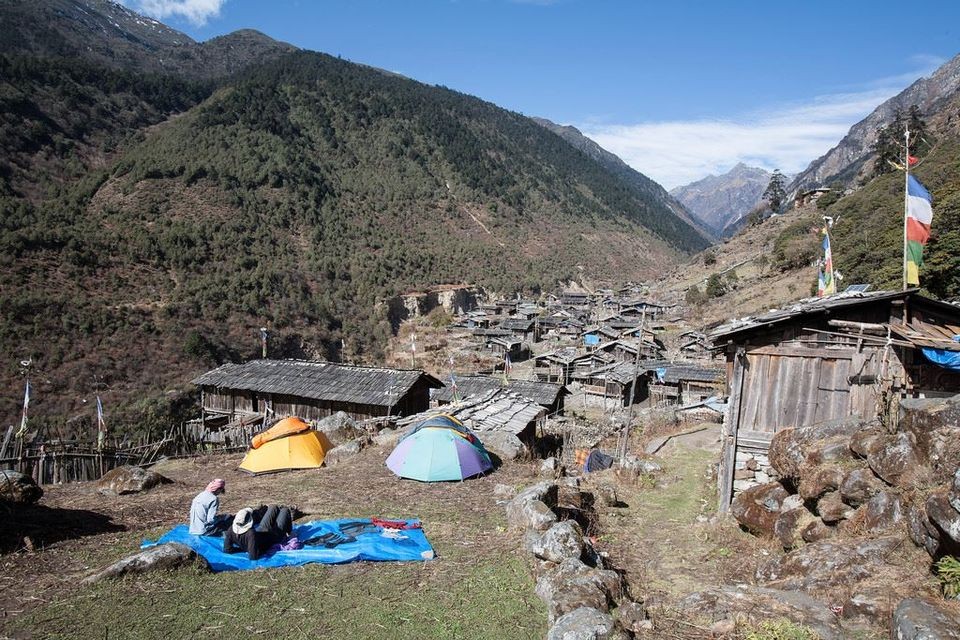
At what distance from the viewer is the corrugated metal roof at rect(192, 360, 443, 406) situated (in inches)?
814

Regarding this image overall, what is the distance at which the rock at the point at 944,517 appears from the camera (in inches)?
198

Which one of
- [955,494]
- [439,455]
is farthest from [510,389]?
[955,494]

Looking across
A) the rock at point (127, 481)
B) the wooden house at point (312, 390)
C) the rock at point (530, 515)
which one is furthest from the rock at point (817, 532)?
the wooden house at point (312, 390)

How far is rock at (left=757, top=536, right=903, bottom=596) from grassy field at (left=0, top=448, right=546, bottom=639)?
332 cm

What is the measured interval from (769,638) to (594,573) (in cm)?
215

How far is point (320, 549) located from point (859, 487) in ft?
25.6

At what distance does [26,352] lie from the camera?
34438 mm

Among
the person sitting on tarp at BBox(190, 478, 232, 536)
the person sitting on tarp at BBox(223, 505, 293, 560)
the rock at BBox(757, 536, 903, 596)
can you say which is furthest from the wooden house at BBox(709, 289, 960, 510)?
the person sitting on tarp at BBox(190, 478, 232, 536)

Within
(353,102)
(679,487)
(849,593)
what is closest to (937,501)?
(849,593)

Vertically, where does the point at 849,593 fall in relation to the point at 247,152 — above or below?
below

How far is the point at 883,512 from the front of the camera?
22.3 feet

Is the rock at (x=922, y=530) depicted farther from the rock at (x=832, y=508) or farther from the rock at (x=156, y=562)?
the rock at (x=156, y=562)

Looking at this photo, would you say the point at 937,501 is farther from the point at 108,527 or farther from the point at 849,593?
the point at 108,527

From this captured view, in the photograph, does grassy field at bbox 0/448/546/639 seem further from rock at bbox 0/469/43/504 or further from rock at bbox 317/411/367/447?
rock at bbox 317/411/367/447
